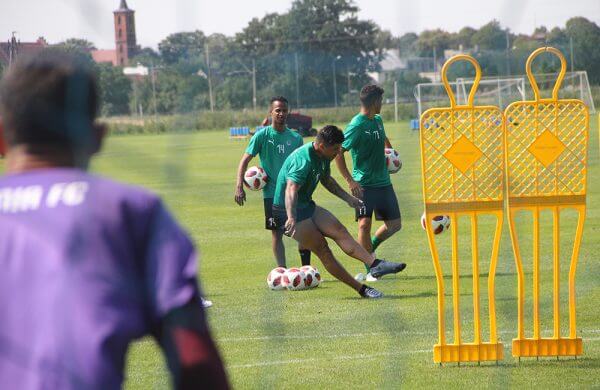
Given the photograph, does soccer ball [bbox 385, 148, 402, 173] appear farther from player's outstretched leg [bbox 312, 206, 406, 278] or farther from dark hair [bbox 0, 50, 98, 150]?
dark hair [bbox 0, 50, 98, 150]

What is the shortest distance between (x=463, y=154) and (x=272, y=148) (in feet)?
14.9

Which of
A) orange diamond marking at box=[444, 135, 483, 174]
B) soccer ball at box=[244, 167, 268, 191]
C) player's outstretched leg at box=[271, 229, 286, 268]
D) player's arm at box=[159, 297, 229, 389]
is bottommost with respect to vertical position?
player's outstretched leg at box=[271, 229, 286, 268]

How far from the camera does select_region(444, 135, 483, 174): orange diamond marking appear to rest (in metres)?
6.62

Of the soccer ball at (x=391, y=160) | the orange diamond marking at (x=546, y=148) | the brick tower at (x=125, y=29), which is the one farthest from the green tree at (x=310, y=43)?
the brick tower at (x=125, y=29)

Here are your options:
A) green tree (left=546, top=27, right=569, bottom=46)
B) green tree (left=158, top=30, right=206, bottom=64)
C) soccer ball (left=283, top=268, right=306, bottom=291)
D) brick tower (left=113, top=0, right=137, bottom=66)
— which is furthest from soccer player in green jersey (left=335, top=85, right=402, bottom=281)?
brick tower (left=113, top=0, right=137, bottom=66)

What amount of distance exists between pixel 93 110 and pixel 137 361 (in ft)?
17.3

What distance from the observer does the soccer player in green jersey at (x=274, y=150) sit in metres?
10.9

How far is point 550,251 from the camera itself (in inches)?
496

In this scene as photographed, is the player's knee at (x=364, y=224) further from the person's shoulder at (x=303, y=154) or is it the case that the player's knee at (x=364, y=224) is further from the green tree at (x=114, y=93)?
the green tree at (x=114, y=93)

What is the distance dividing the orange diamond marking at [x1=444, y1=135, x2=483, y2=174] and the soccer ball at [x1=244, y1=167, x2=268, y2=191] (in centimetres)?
454

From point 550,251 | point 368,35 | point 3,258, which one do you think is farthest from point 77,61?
point 368,35

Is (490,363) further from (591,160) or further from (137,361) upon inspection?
(591,160)

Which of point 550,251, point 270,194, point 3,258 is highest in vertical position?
point 3,258

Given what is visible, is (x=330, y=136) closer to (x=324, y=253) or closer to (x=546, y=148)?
(x=324, y=253)
